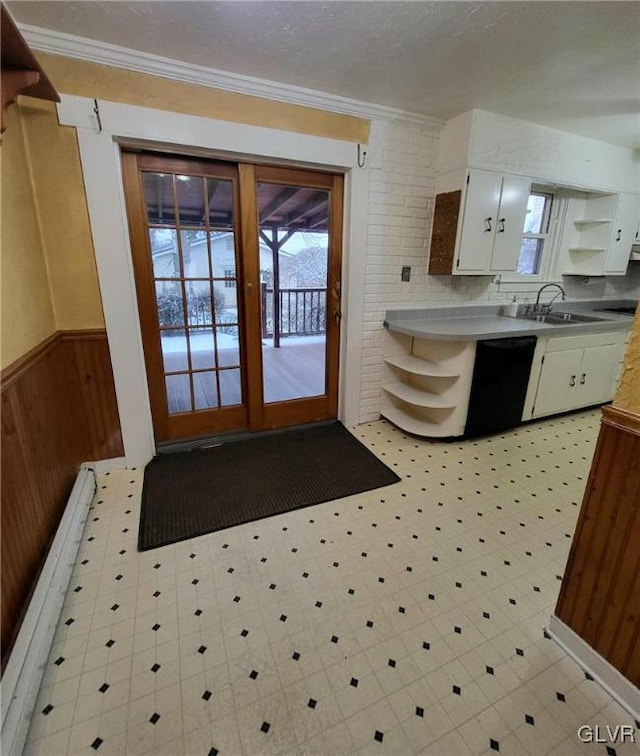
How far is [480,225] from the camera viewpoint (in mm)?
2773

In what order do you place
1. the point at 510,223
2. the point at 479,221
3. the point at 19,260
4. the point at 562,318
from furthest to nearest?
the point at 562,318 < the point at 510,223 < the point at 479,221 < the point at 19,260

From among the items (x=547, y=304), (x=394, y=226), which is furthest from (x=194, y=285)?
(x=547, y=304)

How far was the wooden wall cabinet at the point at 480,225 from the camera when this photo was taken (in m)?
2.71

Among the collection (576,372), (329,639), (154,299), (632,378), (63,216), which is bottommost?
(329,639)

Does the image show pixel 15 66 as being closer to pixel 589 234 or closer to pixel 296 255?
pixel 296 255

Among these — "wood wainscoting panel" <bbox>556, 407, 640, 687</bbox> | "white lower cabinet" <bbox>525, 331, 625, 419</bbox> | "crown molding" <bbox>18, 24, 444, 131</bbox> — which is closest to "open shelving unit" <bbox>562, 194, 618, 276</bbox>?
"white lower cabinet" <bbox>525, 331, 625, 419</bbox>

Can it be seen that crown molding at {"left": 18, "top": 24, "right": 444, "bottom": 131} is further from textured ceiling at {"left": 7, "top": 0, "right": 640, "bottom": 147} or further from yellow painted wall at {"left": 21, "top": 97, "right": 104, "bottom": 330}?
yellow painted wall at {"left": 21, "top": 97, "right": 104, "bottom": 330}

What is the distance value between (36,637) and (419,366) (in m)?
2.64

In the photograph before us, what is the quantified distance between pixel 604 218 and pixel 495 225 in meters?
1.61

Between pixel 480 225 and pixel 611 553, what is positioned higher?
pixel 480 225

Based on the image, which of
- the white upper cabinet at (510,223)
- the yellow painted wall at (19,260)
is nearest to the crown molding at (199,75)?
the yellow painted wall at (19,260)

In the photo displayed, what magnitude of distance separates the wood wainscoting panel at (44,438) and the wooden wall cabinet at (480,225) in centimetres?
255

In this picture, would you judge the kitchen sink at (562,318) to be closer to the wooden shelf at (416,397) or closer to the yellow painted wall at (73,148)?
the wooden shelf at (416,397)

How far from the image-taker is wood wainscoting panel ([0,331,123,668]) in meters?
1.31
